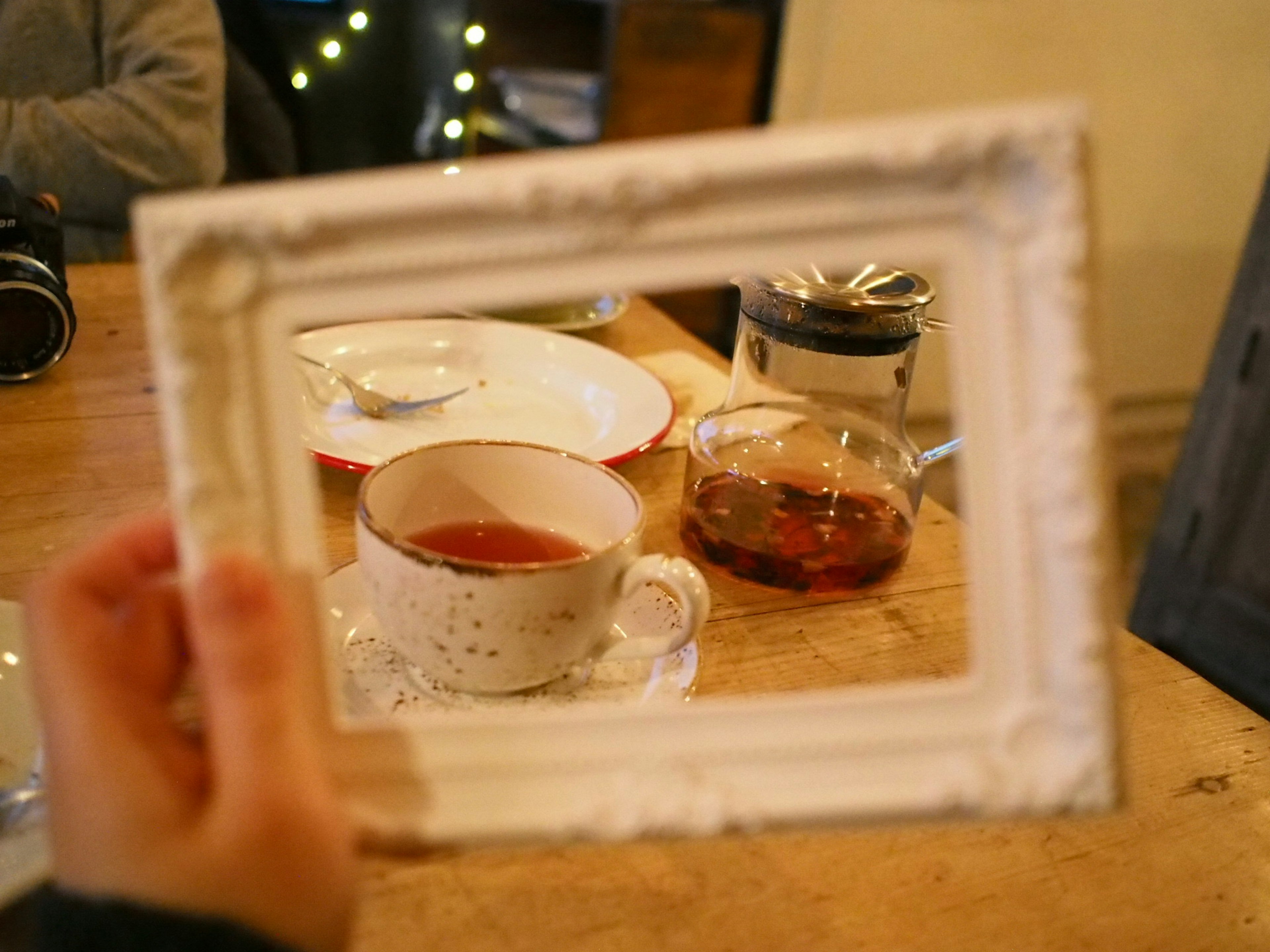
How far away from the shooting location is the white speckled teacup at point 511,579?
39 cm

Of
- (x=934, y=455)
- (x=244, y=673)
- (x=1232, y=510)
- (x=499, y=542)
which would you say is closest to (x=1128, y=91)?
(x=1232, y=510)

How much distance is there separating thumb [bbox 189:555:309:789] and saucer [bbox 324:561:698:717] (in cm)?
14

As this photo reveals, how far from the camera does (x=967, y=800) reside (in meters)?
0.29

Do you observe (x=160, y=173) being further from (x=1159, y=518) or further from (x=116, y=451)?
(x=1159, y=518)

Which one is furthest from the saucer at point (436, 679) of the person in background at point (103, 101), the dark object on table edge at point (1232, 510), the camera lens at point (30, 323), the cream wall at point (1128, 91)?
the cream wall at point (1128, 91)

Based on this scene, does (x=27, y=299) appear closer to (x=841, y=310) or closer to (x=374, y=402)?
(x=374, y=402)

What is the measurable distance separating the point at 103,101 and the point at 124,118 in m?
0.03

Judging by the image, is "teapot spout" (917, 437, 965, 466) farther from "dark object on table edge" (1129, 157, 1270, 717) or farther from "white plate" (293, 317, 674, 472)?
"dark object on table edge" (1129, 157, 1270, 717)

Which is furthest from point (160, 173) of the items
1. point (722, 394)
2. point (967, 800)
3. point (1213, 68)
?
point (1213, 68)

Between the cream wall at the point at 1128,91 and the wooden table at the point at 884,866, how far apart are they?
50.1 inches

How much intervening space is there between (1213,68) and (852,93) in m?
0.72

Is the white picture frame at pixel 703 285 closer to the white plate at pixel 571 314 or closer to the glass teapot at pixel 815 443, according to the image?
the glass teapot at pixel 815 443

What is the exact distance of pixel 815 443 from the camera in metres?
0.64

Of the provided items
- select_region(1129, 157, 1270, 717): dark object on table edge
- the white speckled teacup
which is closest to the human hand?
the white speckled teacup
